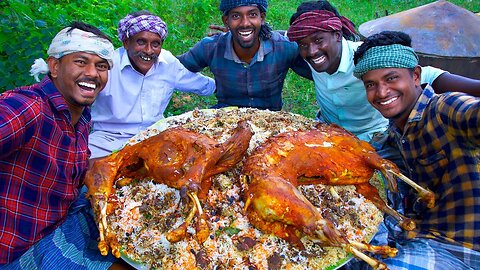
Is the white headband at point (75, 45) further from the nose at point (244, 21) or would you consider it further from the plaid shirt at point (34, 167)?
the nose at point (244, 21)

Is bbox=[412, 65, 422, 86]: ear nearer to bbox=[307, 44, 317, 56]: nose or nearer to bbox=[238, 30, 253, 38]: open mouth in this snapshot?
bbox=[307, 44, 317, 56]: nose

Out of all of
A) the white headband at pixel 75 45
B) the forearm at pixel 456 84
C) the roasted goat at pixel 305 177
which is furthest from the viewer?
the forearm at pixel 456 84

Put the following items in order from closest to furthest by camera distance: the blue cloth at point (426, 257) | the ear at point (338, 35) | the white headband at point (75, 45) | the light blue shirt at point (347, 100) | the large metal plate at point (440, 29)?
the blue cloth at point (426, 257) → the white headband at point (75, 45) → the ear at point (338, 35) → the light blue shirt at point (347, 100) → the large metal plate at point (440, 29)

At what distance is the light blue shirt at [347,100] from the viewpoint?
11.2 feet

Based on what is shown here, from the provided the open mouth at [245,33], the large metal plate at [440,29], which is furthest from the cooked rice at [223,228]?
the large metal plate at [440,29]

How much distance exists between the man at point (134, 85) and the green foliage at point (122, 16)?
2.22 ft

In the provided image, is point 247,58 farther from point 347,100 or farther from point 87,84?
point 87,84

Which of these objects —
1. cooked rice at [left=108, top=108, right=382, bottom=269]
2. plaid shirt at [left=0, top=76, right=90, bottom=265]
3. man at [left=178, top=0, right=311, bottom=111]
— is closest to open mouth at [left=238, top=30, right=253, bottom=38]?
man at [left=178, top=0, right=311, bottom=111]

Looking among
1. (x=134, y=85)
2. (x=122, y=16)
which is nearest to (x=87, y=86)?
(x=134, y=85)

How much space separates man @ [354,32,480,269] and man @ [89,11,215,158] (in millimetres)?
1796

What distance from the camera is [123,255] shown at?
2045 millimetres

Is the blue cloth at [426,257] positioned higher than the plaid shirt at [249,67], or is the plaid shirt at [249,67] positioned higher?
the plaid shirt at [249,67]

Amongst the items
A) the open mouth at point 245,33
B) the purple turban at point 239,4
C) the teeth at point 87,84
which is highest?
the purple turban at point 239,4

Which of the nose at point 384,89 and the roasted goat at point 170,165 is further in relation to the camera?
the nose at point 384,89
